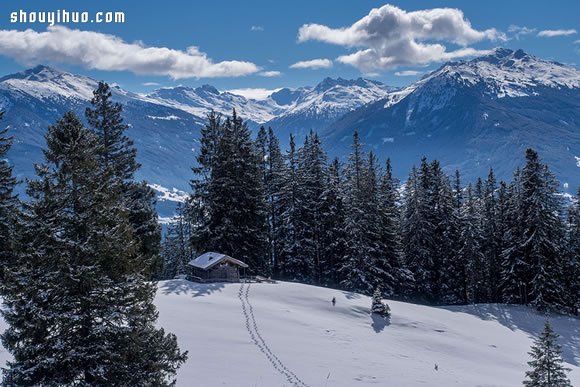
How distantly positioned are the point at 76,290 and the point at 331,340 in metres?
19.9

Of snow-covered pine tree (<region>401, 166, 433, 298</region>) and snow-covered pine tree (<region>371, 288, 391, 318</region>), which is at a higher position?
snow-covered pine tree (<region>401, 166, 433, 298</region>)

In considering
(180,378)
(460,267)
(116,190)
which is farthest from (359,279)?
(116,190)

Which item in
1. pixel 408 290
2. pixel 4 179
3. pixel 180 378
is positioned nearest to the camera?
pixel 180 378

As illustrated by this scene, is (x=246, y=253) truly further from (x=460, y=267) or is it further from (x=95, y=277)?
(x=95, y=277)

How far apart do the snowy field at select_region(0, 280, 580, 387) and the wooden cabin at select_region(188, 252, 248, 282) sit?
2900 millimetres

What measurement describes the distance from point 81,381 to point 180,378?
6798 mm

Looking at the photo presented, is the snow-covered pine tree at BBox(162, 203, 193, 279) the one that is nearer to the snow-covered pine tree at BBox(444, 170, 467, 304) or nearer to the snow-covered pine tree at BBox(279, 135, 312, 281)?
the snow-covered pine tree at BBox(279, 135, 312, 281)

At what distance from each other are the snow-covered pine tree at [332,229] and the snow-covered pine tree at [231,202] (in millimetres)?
7431

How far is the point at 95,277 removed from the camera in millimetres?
15367

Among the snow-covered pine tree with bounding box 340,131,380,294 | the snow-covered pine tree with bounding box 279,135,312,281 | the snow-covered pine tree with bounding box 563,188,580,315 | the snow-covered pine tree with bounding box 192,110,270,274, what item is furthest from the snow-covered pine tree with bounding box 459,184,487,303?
the snow-covered pine tree with bounding box 192,110,270,274

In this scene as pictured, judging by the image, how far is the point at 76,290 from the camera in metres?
15.2

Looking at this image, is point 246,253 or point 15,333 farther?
point 246,253

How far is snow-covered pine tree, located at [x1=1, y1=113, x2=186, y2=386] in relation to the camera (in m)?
14.8

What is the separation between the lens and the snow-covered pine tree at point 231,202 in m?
52.4
